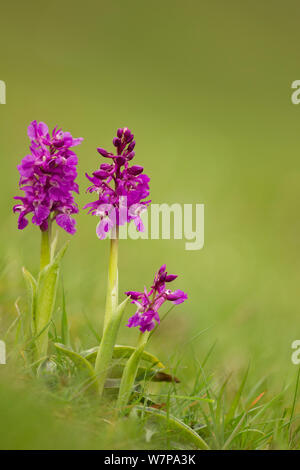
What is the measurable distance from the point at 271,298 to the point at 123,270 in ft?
5.54

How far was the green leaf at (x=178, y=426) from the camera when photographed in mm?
2061

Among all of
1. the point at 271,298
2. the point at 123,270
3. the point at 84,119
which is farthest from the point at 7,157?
the point at 84,119

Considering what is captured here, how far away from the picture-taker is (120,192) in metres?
2.23

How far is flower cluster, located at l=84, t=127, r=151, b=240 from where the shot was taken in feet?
7.27

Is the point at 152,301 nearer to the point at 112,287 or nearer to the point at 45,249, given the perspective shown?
the point at 112,287

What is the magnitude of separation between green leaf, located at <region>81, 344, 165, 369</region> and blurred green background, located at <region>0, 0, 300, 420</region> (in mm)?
173

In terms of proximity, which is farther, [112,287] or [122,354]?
[122,354]

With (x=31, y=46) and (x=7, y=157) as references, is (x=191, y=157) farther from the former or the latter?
(x=31, y=46)

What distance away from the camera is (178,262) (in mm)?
7246

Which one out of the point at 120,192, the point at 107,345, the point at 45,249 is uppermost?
the point at 120,192

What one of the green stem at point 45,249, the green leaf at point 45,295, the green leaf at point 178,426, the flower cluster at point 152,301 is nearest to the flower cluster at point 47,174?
the green stem at point 45,249

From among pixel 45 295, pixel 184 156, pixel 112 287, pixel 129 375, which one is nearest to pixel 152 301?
pixel 112 287

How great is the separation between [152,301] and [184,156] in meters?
9.66

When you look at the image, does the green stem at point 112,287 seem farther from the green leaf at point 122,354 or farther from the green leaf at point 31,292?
the green leaf at point 31,292
